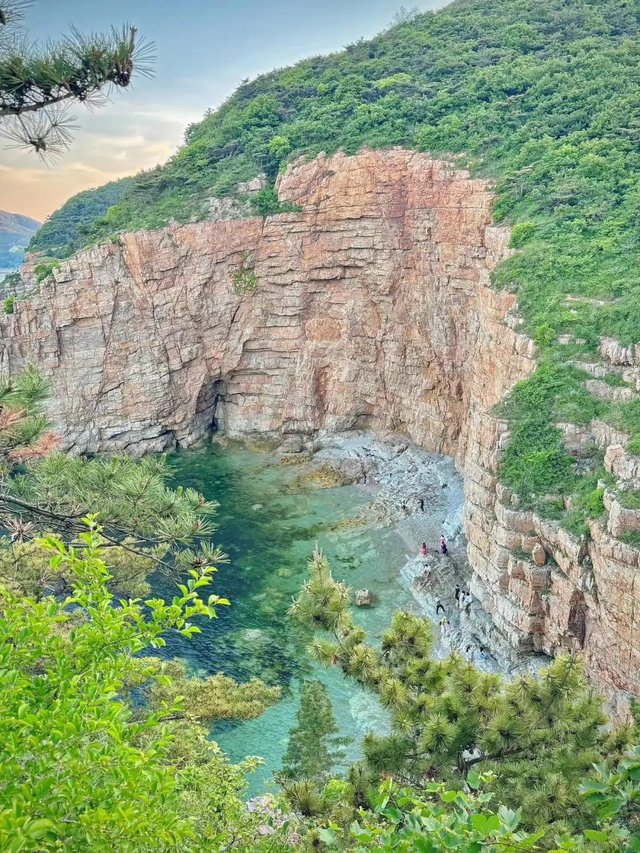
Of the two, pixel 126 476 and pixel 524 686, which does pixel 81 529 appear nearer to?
pixel 126 476

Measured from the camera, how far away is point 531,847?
145 inches

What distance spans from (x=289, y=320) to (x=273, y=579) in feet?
50.9

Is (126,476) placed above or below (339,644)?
above

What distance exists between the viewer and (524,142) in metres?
28.7

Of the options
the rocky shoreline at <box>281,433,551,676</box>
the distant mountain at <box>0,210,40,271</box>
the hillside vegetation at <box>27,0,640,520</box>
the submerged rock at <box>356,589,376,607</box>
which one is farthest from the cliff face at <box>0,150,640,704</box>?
the distant mountain at <box>0,210,40,271</box>

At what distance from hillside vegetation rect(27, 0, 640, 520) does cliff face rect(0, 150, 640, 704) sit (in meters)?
Result: 1.79

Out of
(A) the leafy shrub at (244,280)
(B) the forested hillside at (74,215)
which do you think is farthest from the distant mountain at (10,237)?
(A) the leafy shrub at (244,280)

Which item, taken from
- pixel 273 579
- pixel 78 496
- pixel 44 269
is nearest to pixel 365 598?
pixel 273 579

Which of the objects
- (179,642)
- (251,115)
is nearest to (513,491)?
(179,642)

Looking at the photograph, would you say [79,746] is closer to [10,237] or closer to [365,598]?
[365,598]

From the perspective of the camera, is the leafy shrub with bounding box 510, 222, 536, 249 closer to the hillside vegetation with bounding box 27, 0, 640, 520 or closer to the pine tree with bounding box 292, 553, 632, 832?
the hillside vegetation with bounding box 27, 0, 640, 520

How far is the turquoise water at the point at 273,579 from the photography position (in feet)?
53.9

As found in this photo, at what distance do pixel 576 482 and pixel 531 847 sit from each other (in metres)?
13.2

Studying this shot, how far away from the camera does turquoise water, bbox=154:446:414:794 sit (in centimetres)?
1644
